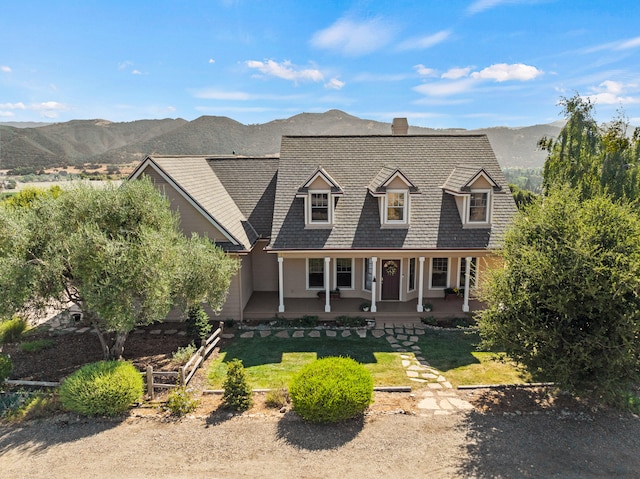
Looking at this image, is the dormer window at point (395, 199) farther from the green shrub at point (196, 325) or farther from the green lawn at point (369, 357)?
the green shrub at point (196, 325)

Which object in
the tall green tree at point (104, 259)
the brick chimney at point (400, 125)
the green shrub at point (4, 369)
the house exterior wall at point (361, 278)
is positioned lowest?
the green shrub at point (4, 369)

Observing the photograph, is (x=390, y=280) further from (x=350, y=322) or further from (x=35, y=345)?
Answer: (x=35, y=345)

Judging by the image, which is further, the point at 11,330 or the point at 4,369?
the point at 11,330

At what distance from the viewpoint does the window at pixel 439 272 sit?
1858 centimetres

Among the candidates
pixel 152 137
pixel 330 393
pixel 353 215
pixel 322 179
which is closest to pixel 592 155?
pixel 353 215

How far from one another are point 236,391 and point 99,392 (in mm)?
3364

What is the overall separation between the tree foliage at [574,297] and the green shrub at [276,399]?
5.58 meters

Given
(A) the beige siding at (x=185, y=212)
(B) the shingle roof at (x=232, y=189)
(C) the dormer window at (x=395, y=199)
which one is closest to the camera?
(A) the beige siding at (x=185, y=212)

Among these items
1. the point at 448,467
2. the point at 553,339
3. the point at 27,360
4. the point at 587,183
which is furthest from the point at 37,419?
the point at 587,183

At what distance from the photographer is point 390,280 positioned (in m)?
18.4

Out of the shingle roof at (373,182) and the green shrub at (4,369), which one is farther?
the shingle roof at (373,182)

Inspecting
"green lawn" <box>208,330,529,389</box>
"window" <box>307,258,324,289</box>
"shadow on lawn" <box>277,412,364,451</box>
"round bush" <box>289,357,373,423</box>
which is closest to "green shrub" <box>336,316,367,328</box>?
"green lawn" <box>208,330,529,389</box>

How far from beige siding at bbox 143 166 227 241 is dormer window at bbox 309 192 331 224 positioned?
397 cm

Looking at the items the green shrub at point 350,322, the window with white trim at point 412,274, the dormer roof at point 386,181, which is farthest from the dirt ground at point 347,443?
the dormer roof at point 386,181
